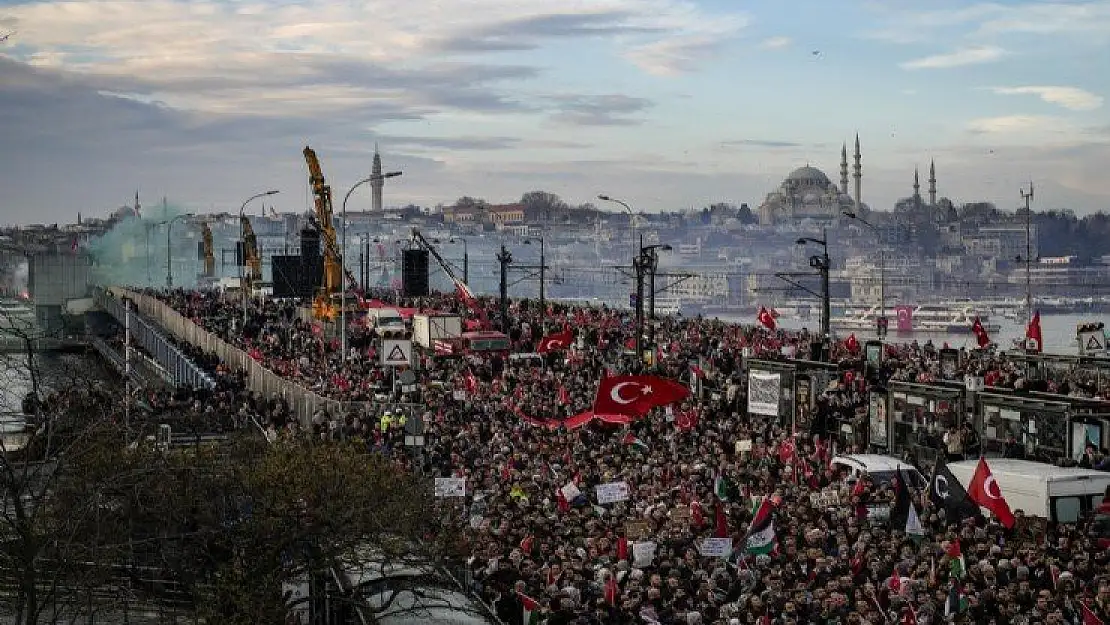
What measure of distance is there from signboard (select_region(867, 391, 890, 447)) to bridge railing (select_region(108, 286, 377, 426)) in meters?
11.6

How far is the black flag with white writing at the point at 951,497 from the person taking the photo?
761 inches

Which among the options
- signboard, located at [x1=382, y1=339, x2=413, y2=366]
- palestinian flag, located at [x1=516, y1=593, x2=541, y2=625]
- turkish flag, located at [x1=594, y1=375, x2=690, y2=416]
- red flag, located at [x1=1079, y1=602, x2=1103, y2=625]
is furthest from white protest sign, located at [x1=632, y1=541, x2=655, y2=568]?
signboard, located at [x1=382, y1=339, x2=413, y2=366]

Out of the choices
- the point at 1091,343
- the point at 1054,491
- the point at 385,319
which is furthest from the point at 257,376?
the point at 1054,491

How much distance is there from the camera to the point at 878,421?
2625cm

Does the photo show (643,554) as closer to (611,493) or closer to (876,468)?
(611,493)

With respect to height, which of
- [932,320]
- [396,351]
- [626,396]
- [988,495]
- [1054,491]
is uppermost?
[396,351]

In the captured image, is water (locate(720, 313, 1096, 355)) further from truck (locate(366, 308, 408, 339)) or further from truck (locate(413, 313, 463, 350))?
truck (locate(413, 313, 463, 350))

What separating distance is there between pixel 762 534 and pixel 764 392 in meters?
10.0

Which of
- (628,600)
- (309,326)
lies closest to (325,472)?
(628,600)

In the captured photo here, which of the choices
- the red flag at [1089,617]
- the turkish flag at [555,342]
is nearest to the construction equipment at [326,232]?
the turkish flag at [555,342]

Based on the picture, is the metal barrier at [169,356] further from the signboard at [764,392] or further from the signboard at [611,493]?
the signboard at [611,493]

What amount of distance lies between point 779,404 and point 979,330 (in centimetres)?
1253

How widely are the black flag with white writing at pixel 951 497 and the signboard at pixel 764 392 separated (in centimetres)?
954

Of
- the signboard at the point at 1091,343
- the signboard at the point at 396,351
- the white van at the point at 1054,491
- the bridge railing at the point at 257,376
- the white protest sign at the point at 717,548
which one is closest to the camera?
the white protest sign at the point at 717,548
